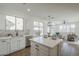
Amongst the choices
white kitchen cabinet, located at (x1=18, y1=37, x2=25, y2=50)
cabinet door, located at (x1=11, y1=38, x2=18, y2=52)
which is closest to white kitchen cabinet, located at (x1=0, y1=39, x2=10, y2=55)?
cabinet door, located at (x1=11, y1=38, x2=18, y2=52)

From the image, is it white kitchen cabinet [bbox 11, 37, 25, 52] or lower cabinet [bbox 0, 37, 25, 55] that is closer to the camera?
lower cabinet [bbox 0, 37, 25, 55]

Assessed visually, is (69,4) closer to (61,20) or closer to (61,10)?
(61,10)

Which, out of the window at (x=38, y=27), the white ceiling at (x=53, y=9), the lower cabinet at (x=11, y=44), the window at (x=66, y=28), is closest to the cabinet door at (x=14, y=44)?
the lower cabinet at (x=11, y=44)

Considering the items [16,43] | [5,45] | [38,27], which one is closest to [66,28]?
[38,27]

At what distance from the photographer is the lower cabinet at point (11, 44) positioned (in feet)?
8.24

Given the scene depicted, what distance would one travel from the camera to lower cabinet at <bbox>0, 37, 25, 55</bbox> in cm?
251

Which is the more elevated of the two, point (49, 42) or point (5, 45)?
point (49, 42)

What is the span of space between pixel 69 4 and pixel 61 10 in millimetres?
187

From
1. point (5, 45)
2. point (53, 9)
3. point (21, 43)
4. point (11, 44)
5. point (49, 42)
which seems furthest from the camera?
point (21, 43)

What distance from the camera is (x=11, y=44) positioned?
2902 mm

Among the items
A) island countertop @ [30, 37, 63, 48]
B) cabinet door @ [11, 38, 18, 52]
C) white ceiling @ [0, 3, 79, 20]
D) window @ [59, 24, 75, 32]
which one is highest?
white ceiling @ [0, 3, 79, 20]

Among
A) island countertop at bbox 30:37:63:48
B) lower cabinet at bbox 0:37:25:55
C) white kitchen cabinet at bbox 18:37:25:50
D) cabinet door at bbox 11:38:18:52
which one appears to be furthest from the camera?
white kitchen cabinet at bbox 18:37:25:50

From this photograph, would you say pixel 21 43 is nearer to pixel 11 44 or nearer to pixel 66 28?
pixel 11 44

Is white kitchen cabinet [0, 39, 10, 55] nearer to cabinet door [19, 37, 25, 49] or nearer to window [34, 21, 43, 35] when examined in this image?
cabinet door [19, 37, 25, 49]
